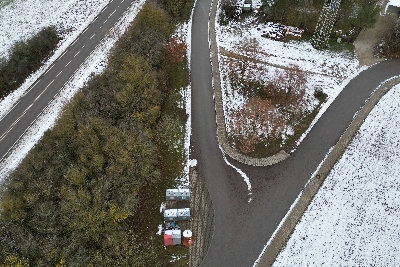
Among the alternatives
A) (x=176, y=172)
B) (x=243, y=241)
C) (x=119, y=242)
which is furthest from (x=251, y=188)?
(x=119, y=242)

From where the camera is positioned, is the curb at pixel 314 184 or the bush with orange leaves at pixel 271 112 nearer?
the curb at pixel 314 184

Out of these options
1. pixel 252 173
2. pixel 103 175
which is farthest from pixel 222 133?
pixel 103 175

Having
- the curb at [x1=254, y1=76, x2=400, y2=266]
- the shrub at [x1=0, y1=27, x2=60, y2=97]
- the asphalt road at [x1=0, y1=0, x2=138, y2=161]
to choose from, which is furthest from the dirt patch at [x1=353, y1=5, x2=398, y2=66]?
the shrub at [x1=0, y1=27, x2=60, y2=97]

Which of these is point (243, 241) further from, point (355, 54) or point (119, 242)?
point (355, 54)

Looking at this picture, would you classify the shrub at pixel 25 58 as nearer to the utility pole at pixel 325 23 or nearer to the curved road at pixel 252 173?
the curved road at pixel 252 173

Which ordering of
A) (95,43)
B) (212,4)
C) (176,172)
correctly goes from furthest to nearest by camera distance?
(212,4) → (95,43) → (176,172)

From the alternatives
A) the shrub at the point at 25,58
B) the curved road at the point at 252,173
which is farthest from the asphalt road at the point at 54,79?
the curved road at the point at 252,173

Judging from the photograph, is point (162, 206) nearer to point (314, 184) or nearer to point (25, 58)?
point (314, 184)
